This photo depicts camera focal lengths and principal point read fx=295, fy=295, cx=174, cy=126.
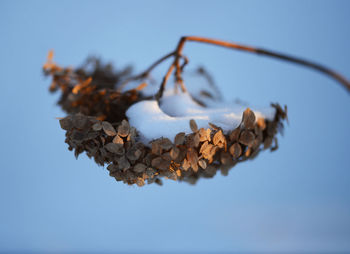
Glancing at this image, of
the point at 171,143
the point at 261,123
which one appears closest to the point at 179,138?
the point at 171,143

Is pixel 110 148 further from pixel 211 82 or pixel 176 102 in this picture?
pixel 211 82

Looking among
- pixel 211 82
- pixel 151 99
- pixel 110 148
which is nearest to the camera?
pixel 110 148

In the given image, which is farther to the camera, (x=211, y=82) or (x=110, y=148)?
(x=211, y=82)

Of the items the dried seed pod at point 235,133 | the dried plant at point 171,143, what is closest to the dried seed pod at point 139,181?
the dried plant at point 171,143

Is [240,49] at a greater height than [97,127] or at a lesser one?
greater

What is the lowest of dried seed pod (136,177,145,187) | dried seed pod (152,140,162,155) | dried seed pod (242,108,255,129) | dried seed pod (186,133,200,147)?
dried seed pod (136,177,145,187)

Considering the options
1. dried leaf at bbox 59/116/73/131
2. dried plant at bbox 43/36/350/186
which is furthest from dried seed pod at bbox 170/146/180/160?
dried leaf at bbox 59/116/73/131

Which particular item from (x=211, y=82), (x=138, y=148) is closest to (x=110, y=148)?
(x=138, y=148)

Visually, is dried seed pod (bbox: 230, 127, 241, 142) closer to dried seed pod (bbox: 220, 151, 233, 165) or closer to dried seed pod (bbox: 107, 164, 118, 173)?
dried seed pod (bbox: 220, 151, 233, 165)

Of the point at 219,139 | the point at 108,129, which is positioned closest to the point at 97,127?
the point at 108,129

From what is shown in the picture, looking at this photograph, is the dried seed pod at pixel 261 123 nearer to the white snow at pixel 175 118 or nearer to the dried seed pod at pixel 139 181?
the white snow at pixel 175 118

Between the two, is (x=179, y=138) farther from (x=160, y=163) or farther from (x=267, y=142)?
(x=267, y=142)
